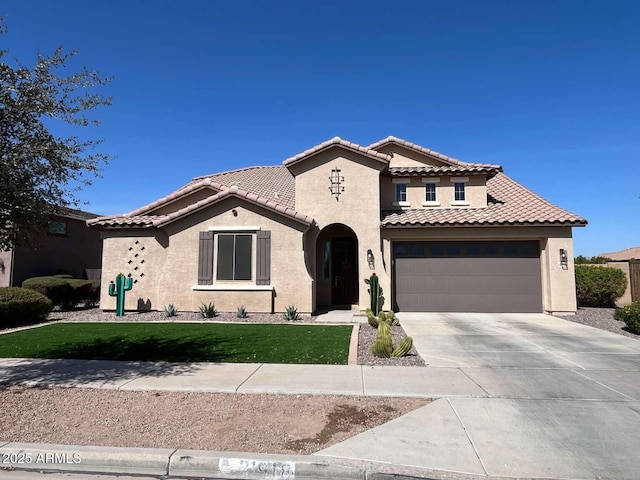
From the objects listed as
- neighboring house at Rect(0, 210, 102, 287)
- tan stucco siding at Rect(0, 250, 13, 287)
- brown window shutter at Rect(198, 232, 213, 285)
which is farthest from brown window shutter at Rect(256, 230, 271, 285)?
tan stucco siding at Rect(0, 250, 13, 287)

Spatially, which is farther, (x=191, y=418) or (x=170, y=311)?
(x=170, y=311)

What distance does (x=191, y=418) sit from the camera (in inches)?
205

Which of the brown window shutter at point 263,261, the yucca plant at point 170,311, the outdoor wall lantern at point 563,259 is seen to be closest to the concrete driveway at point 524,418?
the outdoor wall lantern at point 563,259

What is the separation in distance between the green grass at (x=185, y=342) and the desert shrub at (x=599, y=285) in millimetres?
11000

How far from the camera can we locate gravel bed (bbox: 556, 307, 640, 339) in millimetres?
11734

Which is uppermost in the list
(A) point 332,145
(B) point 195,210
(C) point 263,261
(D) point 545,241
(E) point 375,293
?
(A) point 332,145

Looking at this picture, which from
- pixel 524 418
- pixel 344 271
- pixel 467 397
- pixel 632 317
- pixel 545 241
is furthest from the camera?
pixel 344 271

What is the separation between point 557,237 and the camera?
14.8 metres

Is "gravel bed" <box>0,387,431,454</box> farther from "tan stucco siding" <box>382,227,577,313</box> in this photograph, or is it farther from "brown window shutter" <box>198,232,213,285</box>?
"tan stucco siding" <box>382,227,577,313</box>

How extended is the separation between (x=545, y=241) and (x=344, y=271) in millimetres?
7560

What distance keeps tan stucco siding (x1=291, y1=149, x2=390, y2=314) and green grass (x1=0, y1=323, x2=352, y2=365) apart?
3893 millimetres

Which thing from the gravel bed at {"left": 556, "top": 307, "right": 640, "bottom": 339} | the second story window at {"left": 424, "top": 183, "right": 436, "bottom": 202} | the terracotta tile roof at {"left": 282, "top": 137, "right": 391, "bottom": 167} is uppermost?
the terracotta tile roof at {"left": 282, "top": 137, "right": 391, "bottom": 167}

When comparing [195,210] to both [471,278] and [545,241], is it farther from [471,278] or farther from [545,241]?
[545,241]

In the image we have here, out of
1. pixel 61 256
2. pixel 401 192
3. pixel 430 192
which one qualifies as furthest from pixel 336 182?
pixel 61 256
